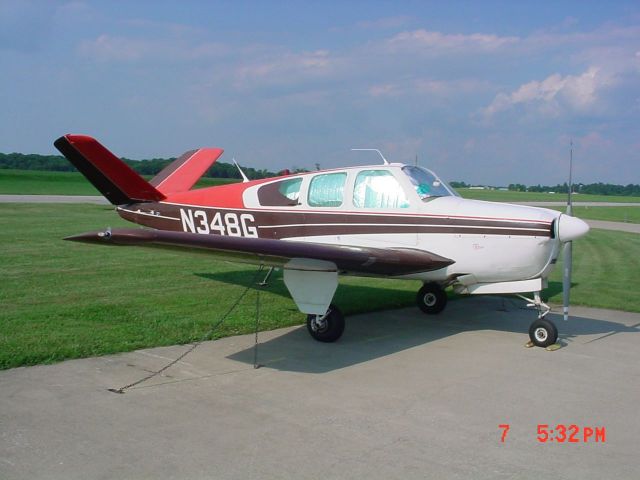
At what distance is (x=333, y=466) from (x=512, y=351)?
13.1 feet

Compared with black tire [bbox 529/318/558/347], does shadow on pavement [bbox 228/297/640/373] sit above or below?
below

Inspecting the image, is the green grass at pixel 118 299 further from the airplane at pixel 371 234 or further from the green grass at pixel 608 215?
the green grass at pixel 608 215

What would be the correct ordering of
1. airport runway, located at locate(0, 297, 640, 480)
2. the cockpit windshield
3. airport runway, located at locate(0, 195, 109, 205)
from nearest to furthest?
airport runway, located at locate(0, 297, 640, 480)
the cockpit windshield
airport runway, located at locate(0, 195, 109, 205)

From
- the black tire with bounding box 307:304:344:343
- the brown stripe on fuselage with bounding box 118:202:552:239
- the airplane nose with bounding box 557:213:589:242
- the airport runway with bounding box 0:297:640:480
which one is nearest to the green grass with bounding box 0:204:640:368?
the airport runway with bounding box 0:297:640:480

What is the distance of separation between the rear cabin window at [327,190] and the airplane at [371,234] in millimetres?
16

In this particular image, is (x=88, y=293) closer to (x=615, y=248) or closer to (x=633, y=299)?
(x=633, y=299)

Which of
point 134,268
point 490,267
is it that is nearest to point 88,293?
point 134,268

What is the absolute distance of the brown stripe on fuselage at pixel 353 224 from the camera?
7449 millimetres

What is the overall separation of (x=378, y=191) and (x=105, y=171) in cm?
454

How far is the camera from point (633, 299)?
Answer: 11.1 meters

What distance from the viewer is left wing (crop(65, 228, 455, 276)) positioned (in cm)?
559

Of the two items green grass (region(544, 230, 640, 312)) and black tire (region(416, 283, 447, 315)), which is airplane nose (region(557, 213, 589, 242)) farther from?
green grass (region(544, 230, 640, 312))

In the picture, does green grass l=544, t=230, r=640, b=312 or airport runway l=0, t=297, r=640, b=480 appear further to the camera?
green grass l=544, t=230, r=640, b=312
